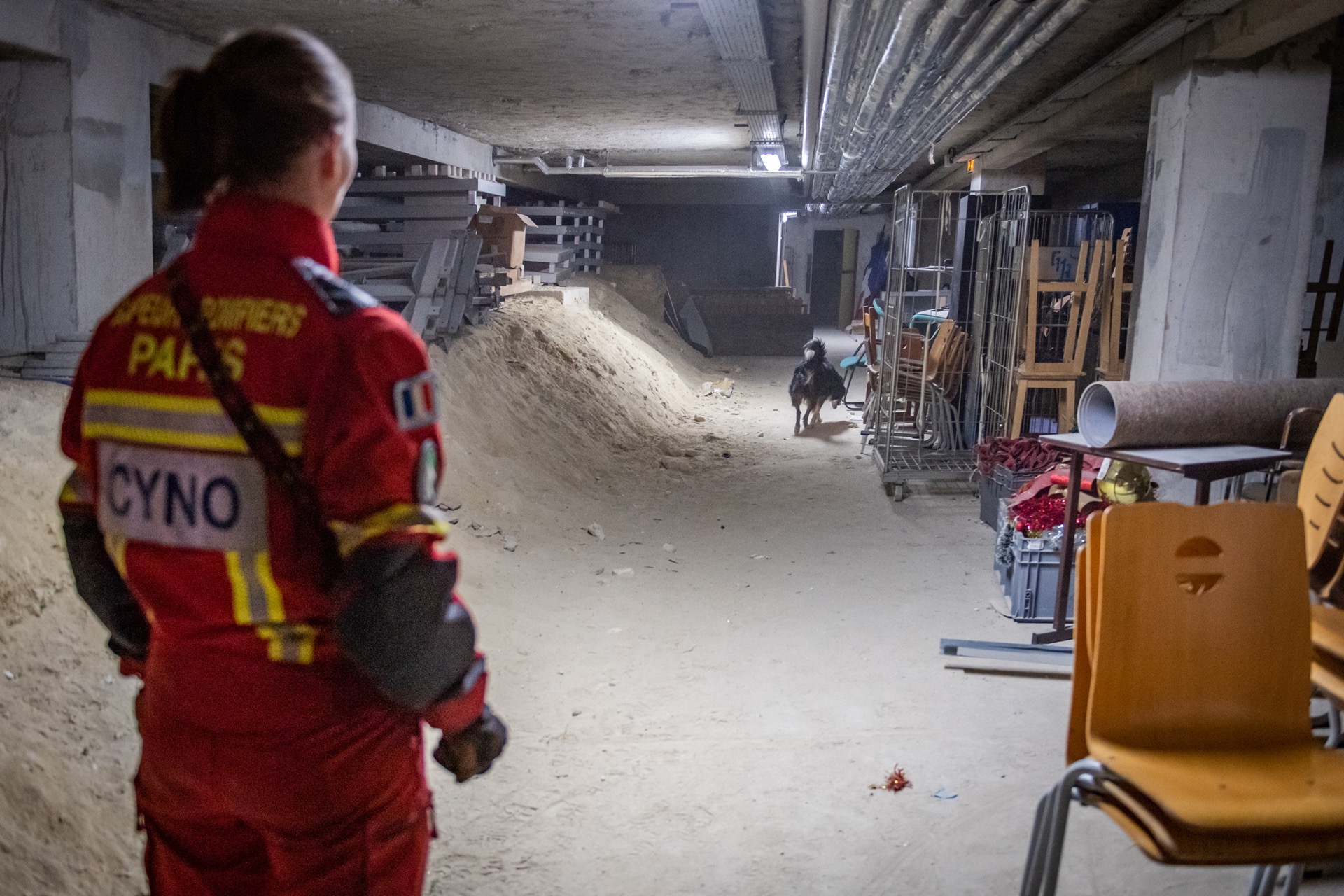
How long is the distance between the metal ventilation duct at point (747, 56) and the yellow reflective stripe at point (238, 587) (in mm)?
3641

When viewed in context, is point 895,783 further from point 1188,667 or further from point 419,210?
point 419,210

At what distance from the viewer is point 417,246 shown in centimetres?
779

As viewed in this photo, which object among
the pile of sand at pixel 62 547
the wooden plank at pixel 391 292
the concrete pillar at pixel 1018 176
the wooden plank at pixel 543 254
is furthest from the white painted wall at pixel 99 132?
the concrete pillar at pixel 1018 176

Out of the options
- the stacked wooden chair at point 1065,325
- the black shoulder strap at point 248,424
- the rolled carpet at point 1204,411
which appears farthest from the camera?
the stacked wooden chair at point 1065,325

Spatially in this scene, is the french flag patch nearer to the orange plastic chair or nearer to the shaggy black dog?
the orange plastic chair

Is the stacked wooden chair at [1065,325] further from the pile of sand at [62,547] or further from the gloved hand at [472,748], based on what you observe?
the gloved hand at [472,748]

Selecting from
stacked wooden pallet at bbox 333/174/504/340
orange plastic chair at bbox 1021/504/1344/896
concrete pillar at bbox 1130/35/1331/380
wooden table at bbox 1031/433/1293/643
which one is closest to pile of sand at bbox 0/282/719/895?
stacked wooden pallet at bbox 333/174/504/340

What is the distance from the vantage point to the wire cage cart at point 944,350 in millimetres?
6988

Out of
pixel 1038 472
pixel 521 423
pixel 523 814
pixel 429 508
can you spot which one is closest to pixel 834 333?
pixel 521 423

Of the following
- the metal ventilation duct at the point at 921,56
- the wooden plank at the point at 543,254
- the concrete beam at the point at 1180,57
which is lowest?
the wooden plank at the point at 543,254

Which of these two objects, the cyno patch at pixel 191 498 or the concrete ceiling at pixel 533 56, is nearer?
the cyno patch at pixel 191 498

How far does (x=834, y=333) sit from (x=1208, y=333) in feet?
48.6

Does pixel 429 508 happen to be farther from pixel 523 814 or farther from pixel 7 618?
pixel 7 618

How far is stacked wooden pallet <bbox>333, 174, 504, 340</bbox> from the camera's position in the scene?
6.79m
